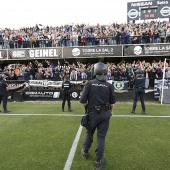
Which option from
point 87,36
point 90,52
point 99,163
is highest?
point 87,36

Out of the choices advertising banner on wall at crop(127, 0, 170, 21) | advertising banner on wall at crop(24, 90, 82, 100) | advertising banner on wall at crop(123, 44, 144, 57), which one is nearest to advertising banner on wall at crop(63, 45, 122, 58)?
advertising banner on wall at crop(123, 44, 144, 57)

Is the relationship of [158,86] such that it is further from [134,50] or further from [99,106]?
[99,106]

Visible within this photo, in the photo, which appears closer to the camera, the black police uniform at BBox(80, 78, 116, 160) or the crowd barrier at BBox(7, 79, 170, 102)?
the black police uniform at BBox(80, 78, 116, 160)

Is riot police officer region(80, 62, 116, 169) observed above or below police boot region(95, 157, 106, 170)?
above

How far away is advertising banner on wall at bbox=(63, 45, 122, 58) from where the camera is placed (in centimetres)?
2197

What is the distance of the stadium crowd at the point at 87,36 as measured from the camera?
2158 centimetres

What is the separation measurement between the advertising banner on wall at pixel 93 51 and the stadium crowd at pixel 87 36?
0.46 meters

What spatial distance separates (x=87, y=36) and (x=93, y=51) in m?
1.87

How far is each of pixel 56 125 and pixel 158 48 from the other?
50.3 feet

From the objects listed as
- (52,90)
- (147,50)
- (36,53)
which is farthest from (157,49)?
(36,53)

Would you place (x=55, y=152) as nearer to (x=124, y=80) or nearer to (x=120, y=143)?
(x=120, y=143)

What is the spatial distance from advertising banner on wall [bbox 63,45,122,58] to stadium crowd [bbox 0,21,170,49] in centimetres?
46

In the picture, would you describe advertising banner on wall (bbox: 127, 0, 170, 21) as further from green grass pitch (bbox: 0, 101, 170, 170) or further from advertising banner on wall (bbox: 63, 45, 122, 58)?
green grass pitch (bbox: 0, 101, 170, 170)

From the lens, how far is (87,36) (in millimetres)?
23109
